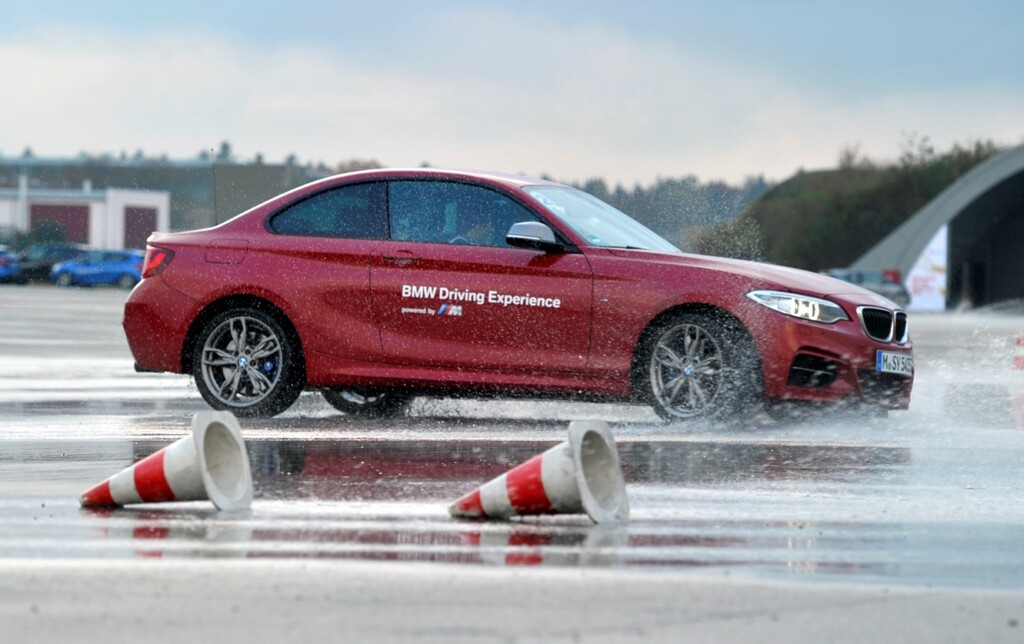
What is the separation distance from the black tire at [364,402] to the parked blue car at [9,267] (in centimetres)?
5350

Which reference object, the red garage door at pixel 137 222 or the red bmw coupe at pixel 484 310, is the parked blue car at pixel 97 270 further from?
the red bmw coupe at pixel 484 310

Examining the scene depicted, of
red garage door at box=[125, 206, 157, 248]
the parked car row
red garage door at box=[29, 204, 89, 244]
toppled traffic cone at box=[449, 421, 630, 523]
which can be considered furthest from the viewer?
red garage door at box=[29, 204, 89, 244]

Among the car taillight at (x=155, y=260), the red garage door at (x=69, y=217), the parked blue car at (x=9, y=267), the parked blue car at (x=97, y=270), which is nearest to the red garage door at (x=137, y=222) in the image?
the red garage door at (x=69, y=217)

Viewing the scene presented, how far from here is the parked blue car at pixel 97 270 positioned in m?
64.1

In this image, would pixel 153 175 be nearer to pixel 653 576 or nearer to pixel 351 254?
pixel 351 254

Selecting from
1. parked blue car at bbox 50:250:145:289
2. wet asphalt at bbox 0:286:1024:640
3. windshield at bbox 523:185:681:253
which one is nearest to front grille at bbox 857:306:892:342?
wet asphalt at bbox 0:286:1024:640

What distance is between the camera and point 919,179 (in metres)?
85.1

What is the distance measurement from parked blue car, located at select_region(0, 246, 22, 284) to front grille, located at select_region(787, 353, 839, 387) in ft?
184

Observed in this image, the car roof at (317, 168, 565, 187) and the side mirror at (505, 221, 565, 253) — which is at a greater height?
the car roof at (317, 168, 565, 187)

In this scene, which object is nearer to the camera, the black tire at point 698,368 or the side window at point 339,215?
the black tire at point 698,368

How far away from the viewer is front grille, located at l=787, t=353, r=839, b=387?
10.2 metres

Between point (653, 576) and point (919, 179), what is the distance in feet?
271

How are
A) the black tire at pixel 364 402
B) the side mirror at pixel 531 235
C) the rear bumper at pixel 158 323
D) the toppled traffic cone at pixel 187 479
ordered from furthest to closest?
the black tire at pixel 364 402, the rear bumper at pixel 158 323, the side mirror at pixel 531 235, the toppled traffic cone at pixel 187 479

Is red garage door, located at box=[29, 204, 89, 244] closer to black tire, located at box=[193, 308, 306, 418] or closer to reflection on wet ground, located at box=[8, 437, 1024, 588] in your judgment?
black tire, located at box=[193, 308, 306, 418]
